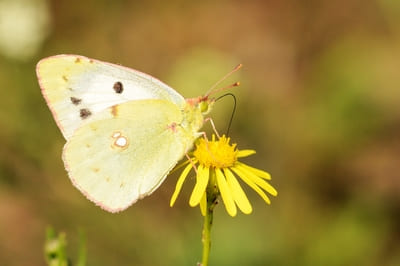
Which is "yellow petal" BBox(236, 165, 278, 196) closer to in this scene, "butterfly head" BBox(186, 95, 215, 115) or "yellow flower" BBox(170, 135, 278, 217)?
"yellow flower" BBox(170, 135, 278, 217)

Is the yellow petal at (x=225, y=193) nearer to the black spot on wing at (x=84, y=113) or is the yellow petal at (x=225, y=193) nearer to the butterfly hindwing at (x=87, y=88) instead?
the butterfly hindwing at (x=87, y=88)

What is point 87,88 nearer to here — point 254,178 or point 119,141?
point 119,141

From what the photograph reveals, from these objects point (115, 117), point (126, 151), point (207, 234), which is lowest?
point (207, 234)

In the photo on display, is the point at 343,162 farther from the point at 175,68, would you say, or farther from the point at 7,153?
the point at 7,153

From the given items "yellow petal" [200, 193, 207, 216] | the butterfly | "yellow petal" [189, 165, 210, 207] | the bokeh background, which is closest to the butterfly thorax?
the butterfly

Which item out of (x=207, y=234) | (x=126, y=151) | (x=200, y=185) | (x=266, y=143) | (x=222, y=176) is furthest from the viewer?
(x=266, y=143)

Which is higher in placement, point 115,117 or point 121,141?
point 115,117

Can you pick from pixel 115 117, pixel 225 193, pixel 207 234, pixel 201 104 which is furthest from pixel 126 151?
pixel 207 234

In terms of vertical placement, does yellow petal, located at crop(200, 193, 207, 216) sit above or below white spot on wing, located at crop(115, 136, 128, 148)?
below
